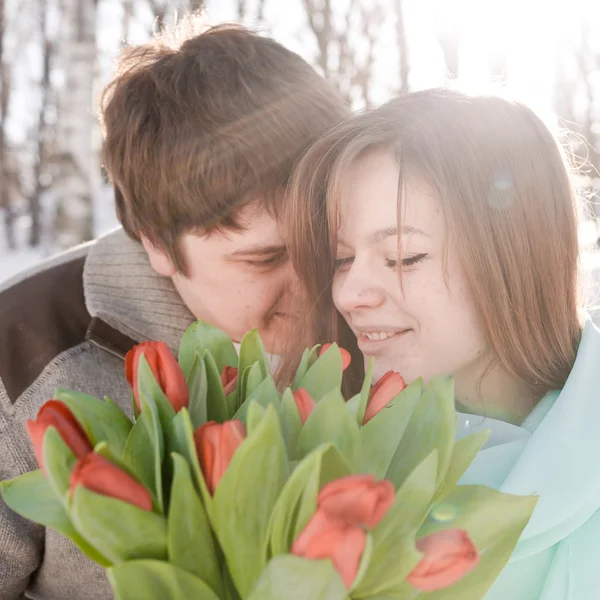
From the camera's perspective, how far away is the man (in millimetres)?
1428

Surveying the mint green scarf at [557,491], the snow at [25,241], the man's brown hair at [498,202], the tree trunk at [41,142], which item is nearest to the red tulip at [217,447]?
the mint green scarf at [557,491]

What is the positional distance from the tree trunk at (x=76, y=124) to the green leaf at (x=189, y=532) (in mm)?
3598

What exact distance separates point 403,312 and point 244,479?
0.57 m

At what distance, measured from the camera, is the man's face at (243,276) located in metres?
1.41

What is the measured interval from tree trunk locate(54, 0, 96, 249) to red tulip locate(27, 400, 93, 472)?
354 centimetres

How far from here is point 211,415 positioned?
0.71 meters

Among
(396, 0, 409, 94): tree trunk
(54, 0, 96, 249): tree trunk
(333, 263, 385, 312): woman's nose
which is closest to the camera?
(333, 263, 385, 312): woman's nose

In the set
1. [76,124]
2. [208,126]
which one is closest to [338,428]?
[208,126]

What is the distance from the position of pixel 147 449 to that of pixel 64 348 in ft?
3.33

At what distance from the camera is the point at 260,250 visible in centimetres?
141

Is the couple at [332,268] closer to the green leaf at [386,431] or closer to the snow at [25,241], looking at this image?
the green leaf at [386,431]

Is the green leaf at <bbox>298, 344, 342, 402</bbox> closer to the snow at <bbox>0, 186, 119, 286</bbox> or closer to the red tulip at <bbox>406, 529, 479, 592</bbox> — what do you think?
the red tulip at <bbox>406, 529, 479, 592</bbox>

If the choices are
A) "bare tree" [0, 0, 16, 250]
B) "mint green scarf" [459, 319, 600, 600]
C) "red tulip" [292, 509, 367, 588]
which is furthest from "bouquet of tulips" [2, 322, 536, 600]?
"bare tree" [0, 0, 16, 250]

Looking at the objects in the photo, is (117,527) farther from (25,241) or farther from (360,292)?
(25,241)
